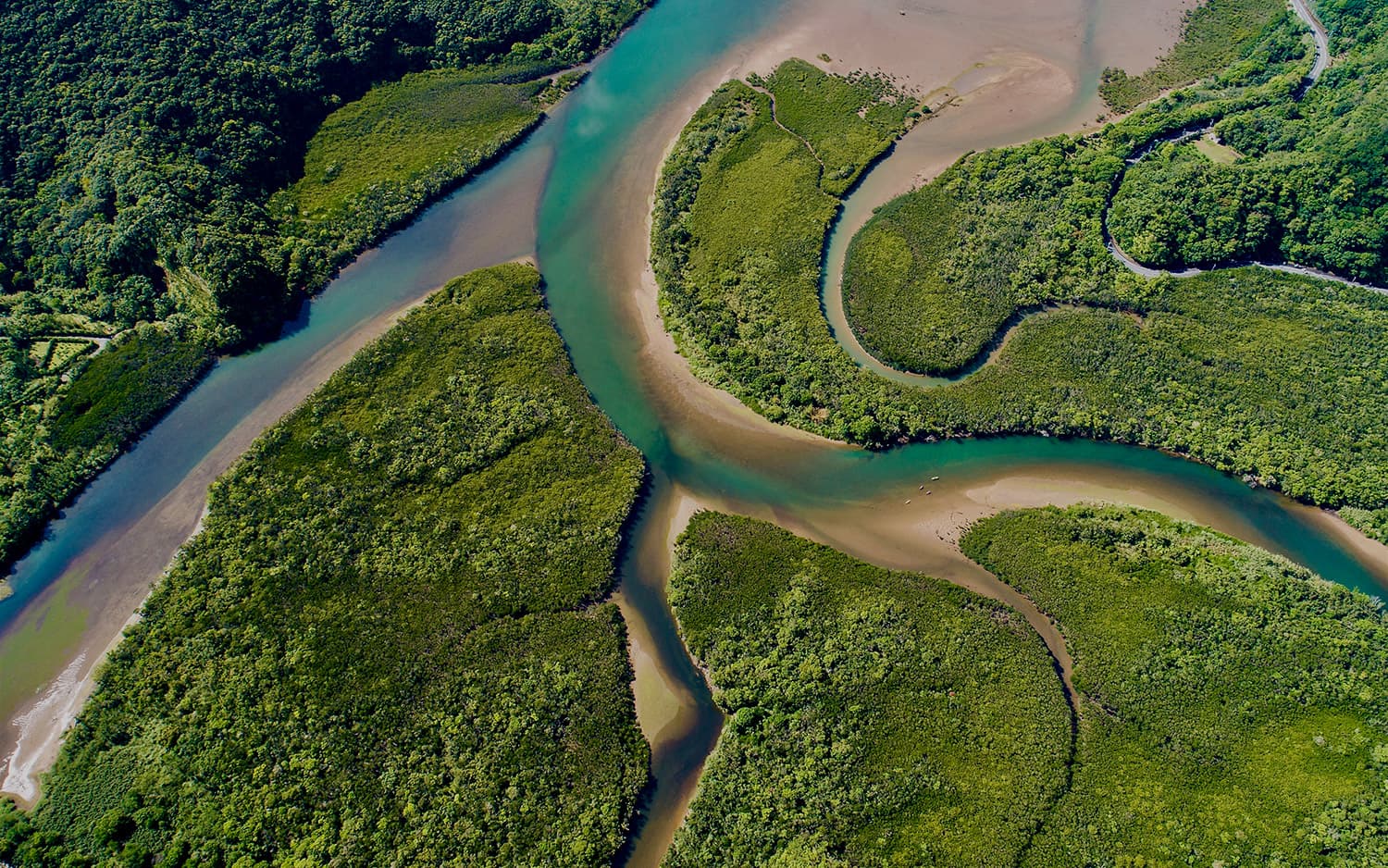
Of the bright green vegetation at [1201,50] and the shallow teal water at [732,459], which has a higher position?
the bright green vegetation at [1201,50]

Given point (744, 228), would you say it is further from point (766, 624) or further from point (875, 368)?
point (766, 624)

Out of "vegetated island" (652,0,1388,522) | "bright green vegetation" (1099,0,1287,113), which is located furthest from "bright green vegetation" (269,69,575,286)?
"bright green vegetation" (1099,0,1287,113)

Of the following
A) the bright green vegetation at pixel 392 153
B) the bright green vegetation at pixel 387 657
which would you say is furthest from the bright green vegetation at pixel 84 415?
the bright green vegetation at pixel 392 153

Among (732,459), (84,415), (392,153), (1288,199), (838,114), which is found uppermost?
(392,153)

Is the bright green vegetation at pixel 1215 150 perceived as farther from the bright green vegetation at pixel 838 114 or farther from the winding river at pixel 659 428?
the bright green vegetation at pixel 838 114

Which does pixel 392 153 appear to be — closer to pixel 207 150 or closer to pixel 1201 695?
pixel 207 150

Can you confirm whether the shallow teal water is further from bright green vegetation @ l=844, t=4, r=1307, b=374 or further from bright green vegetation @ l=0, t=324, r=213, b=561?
bright green vegetation @ l=0, t=324, r=213, b=561

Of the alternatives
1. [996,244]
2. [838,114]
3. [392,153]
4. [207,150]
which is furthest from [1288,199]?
[207,150]
